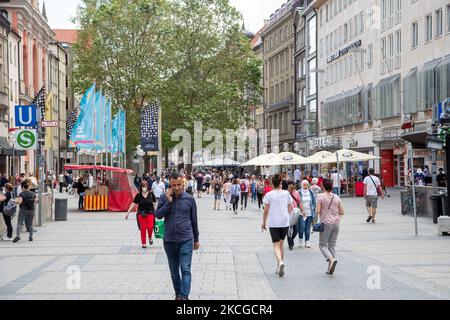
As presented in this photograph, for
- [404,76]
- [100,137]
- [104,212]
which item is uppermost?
[404,76]

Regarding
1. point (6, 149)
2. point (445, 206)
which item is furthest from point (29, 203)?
point (6, 149)

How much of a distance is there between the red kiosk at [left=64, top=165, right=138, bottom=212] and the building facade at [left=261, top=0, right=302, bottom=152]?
153 feet

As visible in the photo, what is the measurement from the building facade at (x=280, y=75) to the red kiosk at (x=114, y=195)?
46.8 m

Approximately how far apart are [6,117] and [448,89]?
32.8m

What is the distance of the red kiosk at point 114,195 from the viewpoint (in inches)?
1483

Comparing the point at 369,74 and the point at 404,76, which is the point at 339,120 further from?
the point at 404,76

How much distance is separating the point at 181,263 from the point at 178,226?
46 cm

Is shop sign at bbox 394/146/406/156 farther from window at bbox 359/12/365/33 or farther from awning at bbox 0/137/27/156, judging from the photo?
awning at bbox 0/137/27/156

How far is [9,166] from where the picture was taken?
61.3m

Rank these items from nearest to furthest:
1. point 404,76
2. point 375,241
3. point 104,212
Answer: point 375,241 < point 104,212 < point 404,76

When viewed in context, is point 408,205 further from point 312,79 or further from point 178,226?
point 312,79

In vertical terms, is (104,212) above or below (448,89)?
below

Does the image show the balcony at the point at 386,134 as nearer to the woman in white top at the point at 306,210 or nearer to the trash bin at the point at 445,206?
the trash bin at the point at 445,206
